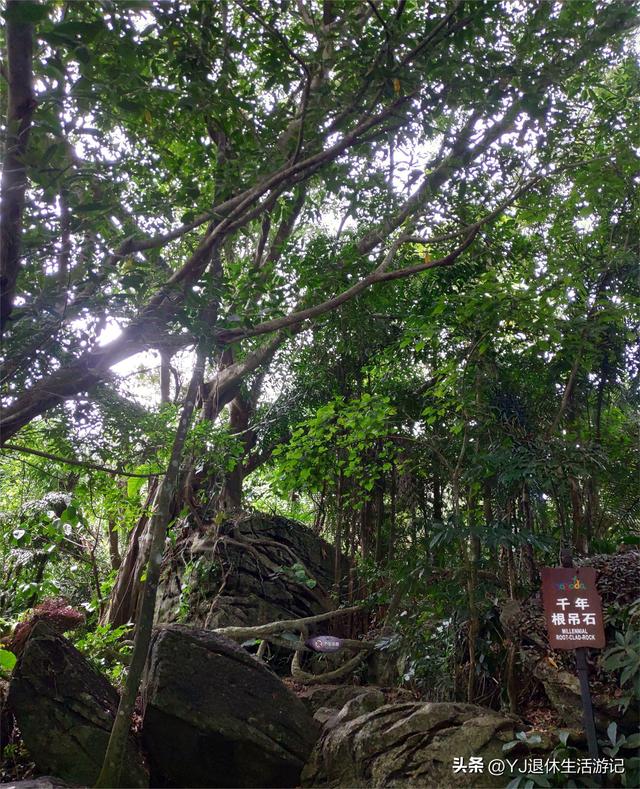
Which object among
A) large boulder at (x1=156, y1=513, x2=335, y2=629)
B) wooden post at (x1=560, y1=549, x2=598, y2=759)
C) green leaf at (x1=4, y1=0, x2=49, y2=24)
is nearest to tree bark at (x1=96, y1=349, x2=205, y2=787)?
green leaf at (x1=4, y1=0, x2=49, y2=24)

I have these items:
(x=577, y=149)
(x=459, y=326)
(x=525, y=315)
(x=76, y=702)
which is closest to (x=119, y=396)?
(x=76, y=702)

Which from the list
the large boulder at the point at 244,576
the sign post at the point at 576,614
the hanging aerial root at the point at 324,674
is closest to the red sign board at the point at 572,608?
the sign post at the point at 576,614

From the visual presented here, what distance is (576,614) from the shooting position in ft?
12.0

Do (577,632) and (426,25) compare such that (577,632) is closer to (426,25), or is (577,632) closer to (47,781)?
(47,781)

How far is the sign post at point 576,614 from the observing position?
355 centimetres

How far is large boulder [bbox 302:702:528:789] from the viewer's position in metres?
3.67

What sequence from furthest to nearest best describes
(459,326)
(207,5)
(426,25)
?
(459,326) < (426,25) < (207,5)

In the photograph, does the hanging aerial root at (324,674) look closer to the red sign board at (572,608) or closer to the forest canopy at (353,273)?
the forest canopy at (353,273)

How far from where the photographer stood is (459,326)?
537cm

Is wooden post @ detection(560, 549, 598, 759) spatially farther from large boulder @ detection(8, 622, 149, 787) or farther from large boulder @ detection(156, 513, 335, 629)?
large boulder @ detection(156, 513, 335, 629)

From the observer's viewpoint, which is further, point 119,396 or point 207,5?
point 119,396

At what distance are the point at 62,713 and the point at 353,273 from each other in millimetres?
3963

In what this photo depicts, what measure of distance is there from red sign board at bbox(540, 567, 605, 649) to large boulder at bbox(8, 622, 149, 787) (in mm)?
2876

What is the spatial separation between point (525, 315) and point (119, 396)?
11.0 ft
